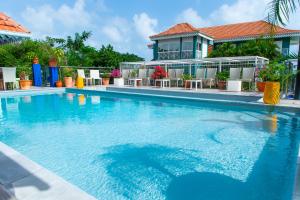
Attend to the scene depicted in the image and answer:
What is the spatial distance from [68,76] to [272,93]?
1103 centimetres

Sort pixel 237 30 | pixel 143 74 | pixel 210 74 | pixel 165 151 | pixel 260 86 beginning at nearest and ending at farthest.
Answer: pixel 165 151
pixel 260 86
pixel 210 74
pixel 143 74
pixel 237 30

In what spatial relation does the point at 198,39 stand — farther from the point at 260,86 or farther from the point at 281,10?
the point at 281,10

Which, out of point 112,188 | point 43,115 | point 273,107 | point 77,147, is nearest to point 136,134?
point 77,147

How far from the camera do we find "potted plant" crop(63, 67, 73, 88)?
526 inches

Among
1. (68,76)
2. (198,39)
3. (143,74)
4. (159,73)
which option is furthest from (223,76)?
(198,39)

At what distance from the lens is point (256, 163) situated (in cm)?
325

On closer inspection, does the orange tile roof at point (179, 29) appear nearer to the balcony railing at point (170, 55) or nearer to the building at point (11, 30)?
the balcony railing at point (170, 55)

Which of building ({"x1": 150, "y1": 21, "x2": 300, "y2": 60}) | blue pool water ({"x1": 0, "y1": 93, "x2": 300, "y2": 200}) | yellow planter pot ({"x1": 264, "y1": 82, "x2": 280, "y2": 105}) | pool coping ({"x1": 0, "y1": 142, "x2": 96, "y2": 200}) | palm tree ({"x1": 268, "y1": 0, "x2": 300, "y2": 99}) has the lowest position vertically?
blue pool water ({"x1": 0, "y1": 93, "x2": 300, "y2": 200})

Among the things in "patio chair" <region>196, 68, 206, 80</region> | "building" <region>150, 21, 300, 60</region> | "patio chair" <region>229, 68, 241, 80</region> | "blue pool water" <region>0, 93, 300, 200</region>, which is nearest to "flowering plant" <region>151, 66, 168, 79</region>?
"patio chair" <region>196, 68, 206, 80</region>

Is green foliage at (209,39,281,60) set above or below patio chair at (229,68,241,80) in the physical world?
above

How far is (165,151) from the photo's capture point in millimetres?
3750

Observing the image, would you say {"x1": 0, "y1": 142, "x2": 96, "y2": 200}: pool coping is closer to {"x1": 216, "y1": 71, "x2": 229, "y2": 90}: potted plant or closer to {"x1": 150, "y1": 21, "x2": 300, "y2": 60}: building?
{"x1": 216, "y1": 71, "x2": 229, "y2": 90}: potted plant

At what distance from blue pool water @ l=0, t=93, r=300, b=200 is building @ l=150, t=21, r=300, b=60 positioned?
13965 mm

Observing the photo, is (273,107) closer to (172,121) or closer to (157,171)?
(172,121)
